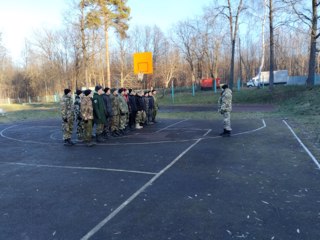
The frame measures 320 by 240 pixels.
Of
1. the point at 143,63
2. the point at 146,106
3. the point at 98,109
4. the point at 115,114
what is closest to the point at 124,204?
the point at 98,109

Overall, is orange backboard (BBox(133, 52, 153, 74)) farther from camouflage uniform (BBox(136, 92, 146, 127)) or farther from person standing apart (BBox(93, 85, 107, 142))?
person standing apart (BBox(93, 85, 107, 142))

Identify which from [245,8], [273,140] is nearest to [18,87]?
[245,8]

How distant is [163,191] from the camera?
216 inches

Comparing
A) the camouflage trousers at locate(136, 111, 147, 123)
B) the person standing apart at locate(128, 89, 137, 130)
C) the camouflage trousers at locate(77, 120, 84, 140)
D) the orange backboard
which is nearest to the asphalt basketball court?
the camouflage trousers at locate(77, 120, 84, 140)

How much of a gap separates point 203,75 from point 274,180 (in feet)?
176

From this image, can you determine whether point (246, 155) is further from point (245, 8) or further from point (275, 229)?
point (245, 8)

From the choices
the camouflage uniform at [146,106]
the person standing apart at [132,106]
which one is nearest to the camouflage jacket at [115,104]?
the person standing apart at [132,106]

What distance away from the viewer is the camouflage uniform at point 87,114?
10117mm

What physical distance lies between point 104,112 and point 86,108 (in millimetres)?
906

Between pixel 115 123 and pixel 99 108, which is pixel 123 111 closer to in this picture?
pixel 115 123

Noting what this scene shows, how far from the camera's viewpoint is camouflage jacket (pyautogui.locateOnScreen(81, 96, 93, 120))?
1012 cm

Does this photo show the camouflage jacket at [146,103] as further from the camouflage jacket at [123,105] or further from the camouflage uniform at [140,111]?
the camouflage jacket at [123,105]

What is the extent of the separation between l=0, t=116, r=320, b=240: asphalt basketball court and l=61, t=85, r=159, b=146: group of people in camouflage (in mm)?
1031

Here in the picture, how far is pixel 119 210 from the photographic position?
469 centimetres
